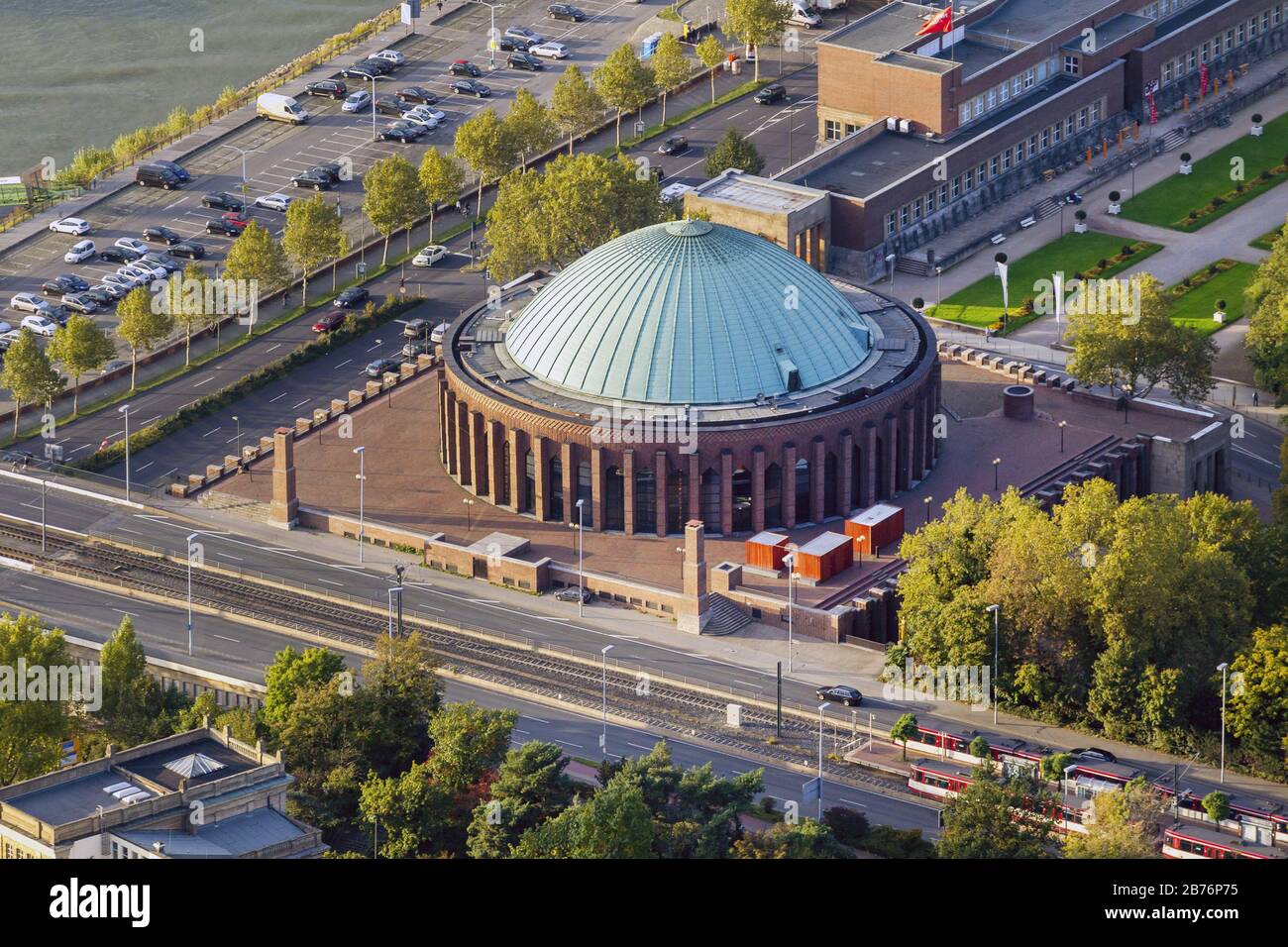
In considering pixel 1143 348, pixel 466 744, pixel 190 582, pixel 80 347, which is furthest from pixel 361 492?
pixel 1143 348

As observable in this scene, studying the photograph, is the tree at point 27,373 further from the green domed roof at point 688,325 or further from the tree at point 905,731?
the tree at point 905,731

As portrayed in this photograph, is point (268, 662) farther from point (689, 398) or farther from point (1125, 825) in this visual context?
point (1125, 825)

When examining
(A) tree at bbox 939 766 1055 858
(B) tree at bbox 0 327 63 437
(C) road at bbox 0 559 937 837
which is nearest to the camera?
(A) tree at bbox 939 766 1055 858

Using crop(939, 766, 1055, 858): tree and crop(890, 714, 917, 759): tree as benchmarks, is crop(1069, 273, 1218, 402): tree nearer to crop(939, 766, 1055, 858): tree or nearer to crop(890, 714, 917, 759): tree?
crop(890, 714, 917, 759): tree

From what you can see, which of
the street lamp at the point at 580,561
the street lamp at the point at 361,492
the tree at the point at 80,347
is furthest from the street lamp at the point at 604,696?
the tree at the point at 80,347

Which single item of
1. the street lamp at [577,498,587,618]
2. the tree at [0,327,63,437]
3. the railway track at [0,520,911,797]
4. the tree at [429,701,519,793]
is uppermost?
the tree at [429,701,519,793]

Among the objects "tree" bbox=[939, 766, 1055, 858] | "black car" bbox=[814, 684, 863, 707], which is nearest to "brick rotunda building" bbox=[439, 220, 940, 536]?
"black car" bbox=[814, 684, 863, 707]
